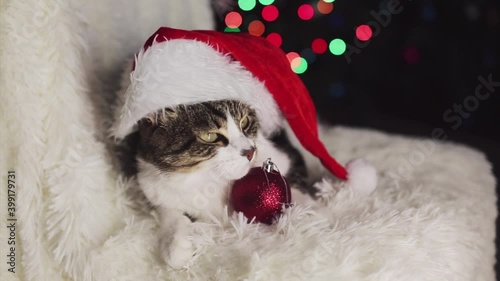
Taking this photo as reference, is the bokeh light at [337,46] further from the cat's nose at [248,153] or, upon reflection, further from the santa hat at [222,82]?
the cat's nose at [248,153]

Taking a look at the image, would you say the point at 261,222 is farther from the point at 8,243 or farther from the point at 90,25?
the point at 90,25

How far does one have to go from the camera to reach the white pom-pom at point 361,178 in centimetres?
110

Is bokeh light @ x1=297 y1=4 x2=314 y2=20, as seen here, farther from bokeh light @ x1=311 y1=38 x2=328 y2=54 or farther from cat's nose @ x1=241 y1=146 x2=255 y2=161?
cat's nose @ x1=241 y1=146 x2=255 y2=161

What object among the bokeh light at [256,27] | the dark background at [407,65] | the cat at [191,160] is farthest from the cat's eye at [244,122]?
the bokeh light at [256,27]

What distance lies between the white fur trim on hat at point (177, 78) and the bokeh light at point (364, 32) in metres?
0.78

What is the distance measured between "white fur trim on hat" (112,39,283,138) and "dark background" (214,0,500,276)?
1.96ft

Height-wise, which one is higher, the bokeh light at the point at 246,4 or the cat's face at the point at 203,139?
the bokeh light at the point at 246,4

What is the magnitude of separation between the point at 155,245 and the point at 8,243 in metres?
0.30

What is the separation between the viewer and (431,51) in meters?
1.59

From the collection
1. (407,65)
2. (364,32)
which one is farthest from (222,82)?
(407,65)

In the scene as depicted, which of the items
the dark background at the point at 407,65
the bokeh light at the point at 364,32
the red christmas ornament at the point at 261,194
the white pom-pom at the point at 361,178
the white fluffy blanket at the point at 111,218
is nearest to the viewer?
the white fluffy blanket at the point at 111,218

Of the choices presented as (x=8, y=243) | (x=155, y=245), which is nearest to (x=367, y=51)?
(x=155, y=245)

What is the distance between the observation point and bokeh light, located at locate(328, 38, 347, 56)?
5.47 ft

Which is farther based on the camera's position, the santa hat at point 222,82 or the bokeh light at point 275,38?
the bokeh light at point 275,38
